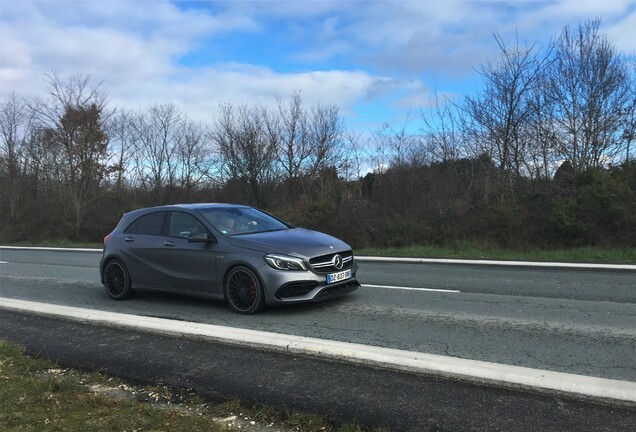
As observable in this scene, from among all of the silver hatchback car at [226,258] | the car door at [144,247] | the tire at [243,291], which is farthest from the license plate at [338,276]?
the car door at [144,247]

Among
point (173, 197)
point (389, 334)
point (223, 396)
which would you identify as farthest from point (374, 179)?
point (223, 396)

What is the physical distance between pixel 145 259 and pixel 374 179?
1762 cm

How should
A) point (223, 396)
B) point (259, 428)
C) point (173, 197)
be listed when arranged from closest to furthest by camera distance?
point (259, 428)
point (223, 396)
point (173, 197)

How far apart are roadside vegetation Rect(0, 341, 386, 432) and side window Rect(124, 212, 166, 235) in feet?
12.5

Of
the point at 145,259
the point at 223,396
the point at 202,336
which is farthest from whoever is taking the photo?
the point at 145,259

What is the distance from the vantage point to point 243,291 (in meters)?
7.01

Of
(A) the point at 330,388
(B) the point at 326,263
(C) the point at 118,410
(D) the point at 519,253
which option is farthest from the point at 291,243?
(D) the point at 519,253

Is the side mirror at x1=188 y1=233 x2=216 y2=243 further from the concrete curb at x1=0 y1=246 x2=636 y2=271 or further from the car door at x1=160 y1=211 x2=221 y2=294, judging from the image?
the concrete curb at x1=0 y1=246 x2=636 y2=271

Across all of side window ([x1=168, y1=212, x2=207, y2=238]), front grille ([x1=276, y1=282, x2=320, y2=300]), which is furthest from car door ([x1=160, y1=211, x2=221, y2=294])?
front grille ([x1=276, y1=282, x2=320, y2=300])

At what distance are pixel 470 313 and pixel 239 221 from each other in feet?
12.4

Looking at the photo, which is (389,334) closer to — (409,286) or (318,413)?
(318,413)

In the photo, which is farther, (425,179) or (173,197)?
(173,197)

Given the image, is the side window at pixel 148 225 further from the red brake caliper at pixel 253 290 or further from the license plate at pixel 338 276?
the license plate at pixel 338 276

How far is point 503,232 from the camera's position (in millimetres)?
16484
